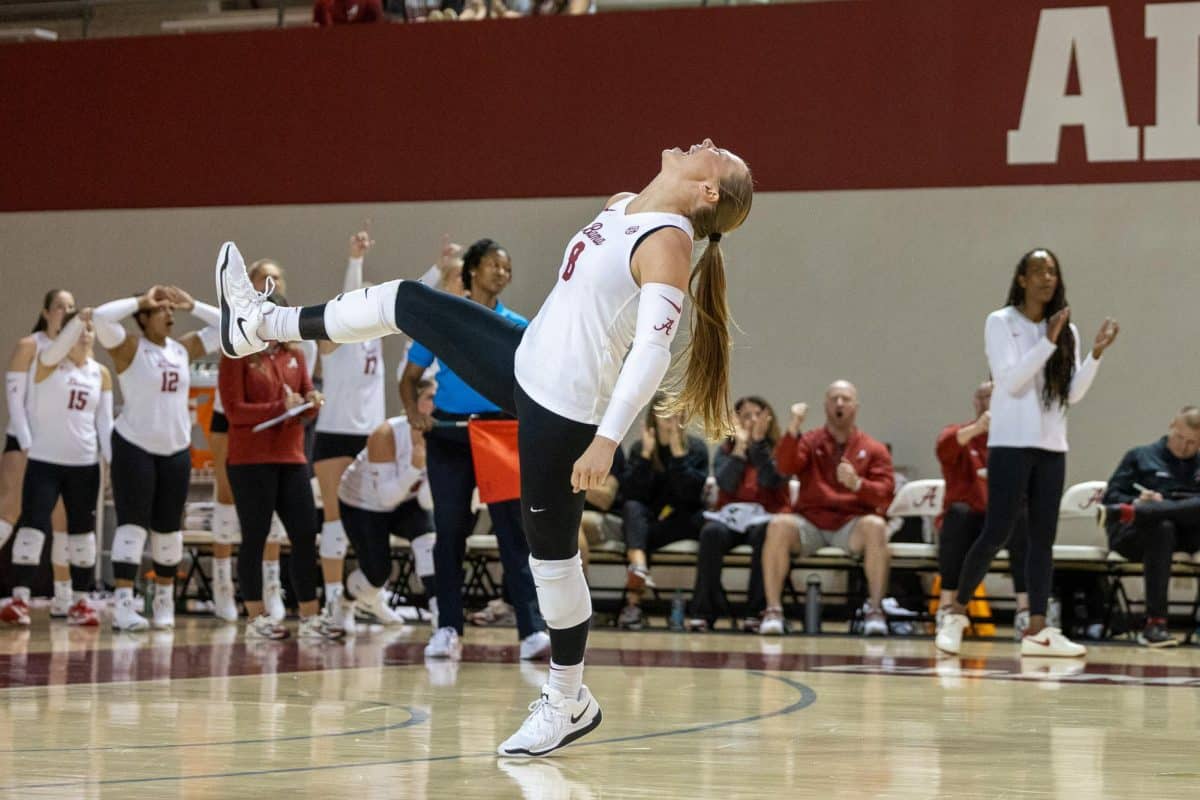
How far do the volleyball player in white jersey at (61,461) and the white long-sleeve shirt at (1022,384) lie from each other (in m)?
A: 4.50

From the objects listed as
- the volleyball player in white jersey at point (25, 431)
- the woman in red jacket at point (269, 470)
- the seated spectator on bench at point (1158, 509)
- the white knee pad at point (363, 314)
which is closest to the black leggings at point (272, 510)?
the woman in red jacket at point (269, 470)

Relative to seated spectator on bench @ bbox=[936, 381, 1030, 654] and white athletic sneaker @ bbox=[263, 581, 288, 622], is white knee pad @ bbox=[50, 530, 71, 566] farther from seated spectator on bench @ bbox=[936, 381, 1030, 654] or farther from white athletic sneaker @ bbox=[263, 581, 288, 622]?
seated spectator on bench @ bbox=[936, 381, 1030, 654]

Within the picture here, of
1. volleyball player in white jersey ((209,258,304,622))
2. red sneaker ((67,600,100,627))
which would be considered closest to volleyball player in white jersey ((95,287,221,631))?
volleyball player in white jersey ((209,258,304,622))

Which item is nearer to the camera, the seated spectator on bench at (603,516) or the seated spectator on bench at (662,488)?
the seated spectator on bench at (603,516)

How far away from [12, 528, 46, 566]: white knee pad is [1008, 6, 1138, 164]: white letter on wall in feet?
19.6

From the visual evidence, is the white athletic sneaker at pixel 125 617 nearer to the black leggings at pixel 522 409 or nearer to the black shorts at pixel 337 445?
the black shorts at pixel 337 445

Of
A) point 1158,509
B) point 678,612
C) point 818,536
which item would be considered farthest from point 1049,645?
point 678,612

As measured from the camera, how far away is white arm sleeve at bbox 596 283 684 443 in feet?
10.8

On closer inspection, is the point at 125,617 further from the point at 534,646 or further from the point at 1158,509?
the point at 1158,509

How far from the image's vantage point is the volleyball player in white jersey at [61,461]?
8164 millimetres

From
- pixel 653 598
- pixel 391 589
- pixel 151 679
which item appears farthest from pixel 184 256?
pixel 151 679

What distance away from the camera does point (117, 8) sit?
37.5 feet

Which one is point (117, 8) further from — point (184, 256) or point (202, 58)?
point (184, 256)

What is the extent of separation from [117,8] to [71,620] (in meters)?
5.35
